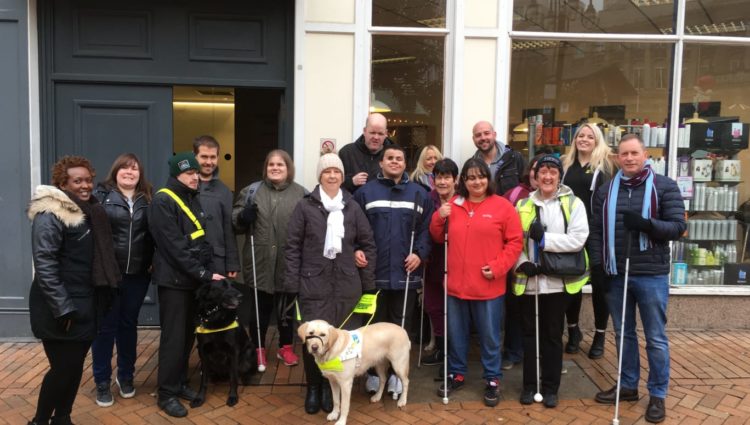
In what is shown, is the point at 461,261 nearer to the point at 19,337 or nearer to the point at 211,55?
the point at 211,55

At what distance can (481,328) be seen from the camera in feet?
15.1

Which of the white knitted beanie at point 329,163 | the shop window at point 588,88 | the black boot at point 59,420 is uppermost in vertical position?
the shop window at point 588,88

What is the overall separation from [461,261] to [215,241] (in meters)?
2.02

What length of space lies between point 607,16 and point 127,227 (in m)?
5.81

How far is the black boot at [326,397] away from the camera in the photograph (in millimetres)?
4477

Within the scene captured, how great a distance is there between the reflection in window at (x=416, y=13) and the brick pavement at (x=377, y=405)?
389 cm

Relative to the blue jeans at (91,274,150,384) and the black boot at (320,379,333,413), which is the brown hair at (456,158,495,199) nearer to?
the black boot at (320,379,333,413)

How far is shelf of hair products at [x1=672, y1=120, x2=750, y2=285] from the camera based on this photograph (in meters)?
6.86

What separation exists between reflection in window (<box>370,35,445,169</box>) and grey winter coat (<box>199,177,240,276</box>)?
7.52 ft

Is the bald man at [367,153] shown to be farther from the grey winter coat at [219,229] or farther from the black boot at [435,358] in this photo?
the black boot at [435,358]

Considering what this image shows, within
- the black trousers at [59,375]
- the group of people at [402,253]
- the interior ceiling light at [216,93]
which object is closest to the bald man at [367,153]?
the group of people at [402,253]

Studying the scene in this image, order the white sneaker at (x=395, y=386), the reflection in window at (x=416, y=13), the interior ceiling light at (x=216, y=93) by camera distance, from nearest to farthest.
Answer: the white sneaker at (x=395, y=386) → the reflection in window at (x=416, y=13) → the interior ceiling light at (x=216, y=93)

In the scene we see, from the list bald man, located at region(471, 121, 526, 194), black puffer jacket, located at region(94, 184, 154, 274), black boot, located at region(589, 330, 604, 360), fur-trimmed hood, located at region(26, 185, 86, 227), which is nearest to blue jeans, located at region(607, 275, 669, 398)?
black boot, located at region(589, 330, 604, 360)

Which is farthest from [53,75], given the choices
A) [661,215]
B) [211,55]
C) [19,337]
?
[661,215]
